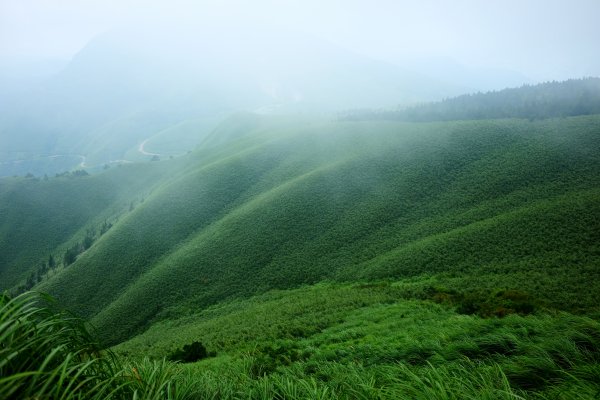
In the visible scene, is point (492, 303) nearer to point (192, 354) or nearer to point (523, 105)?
point (192, 354)

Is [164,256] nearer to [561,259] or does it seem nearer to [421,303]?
[421,303]

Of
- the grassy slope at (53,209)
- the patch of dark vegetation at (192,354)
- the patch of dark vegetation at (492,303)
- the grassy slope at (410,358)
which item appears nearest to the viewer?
the grassy slope at (410,358)

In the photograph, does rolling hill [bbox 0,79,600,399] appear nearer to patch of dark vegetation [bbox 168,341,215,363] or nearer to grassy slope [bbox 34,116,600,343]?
patch of dark vegetation [bbox 168,341,215,363]

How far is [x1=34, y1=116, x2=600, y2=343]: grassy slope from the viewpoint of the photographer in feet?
132

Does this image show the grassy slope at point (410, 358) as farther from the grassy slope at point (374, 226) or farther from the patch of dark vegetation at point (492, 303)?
the grassy slope at point (374, 226)

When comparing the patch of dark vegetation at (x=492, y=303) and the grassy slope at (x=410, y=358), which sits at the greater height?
the grassy slope at (x=410, y=358)

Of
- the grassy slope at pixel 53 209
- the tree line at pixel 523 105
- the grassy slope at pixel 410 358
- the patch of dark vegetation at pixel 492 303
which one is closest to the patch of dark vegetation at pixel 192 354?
the grassy slope at pixel 410 358

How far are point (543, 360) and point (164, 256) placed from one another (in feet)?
243

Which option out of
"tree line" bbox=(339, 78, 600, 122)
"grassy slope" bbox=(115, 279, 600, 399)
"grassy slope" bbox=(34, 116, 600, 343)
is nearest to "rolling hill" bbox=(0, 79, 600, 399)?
"grassy slope" bbox=(115, 279, 600, 399)

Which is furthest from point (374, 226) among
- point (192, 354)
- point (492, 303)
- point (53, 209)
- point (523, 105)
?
point (53, 209)

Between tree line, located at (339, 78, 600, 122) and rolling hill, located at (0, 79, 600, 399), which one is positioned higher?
tree line, located at (339, 78, 600, 122)

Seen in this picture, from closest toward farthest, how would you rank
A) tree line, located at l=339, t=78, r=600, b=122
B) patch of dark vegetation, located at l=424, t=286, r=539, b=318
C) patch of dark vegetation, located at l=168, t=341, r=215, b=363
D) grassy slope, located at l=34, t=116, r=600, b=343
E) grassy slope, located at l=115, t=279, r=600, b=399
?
grassy slope, located at l=115, t=279, r=600, b=399
patch of dark vegetation, located at l=424, t=286, r=539, b=318
patch of dark vegetation, located at l=168, t=341, r=215, b=363
grassy slope, located at l=34, t=116, r=600, b=343
tree line, located at l=339, t=78, r=600, b=122

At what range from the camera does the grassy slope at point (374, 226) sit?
40.3m

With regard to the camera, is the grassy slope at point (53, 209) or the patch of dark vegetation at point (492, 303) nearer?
the patch of dark vegetation at point (492, 303)
